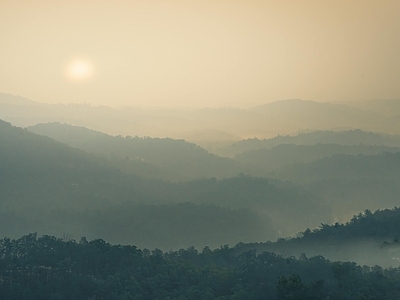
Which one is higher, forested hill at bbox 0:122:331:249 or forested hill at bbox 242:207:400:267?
forested hill at bbox 0:122:331:249

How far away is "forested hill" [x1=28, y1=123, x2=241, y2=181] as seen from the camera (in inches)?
5620

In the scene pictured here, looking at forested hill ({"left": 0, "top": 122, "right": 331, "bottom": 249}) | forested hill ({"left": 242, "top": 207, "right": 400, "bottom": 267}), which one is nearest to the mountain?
forested hill ({"left": 0, "top": 122, "right": 331, "bottom": 249})

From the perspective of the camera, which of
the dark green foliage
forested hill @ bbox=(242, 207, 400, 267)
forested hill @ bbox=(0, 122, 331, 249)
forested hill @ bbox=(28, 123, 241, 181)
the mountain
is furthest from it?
the mountain

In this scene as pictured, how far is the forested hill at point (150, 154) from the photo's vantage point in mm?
142750

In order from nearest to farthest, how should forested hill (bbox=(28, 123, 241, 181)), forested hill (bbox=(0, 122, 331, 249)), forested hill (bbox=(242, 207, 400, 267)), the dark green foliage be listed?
the dark green foliage, forested hill (bbox=(242, 207, 400, 267)), forested hill (bbox=(0, 122, 331, 249)), forested hill (bbox=(28, 123, 241, 181))

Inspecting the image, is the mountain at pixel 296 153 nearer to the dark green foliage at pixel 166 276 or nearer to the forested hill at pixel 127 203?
the forested hill at pixel 127 203

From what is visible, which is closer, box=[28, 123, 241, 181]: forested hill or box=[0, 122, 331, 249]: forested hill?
box=[0, 122, 331, 249]: forested hill

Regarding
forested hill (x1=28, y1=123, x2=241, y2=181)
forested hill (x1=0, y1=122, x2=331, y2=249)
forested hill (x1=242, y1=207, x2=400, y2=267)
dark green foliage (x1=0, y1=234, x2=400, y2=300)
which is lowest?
dark green foliage (x1=0, y1=234, x2=400, y2=300)

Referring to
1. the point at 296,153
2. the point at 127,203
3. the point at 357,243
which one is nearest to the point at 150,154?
the point at 296,153

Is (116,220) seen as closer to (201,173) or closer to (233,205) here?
(233,205)

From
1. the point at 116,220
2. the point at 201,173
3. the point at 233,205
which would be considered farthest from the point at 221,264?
the point at 201,173

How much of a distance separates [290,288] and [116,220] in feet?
201

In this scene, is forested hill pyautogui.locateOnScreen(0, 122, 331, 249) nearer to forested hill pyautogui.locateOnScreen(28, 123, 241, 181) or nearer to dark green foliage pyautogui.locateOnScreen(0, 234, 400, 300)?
forested hill pyautogui.locateOnScreen(28, 123, 241, 181)

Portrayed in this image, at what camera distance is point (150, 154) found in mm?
160625
